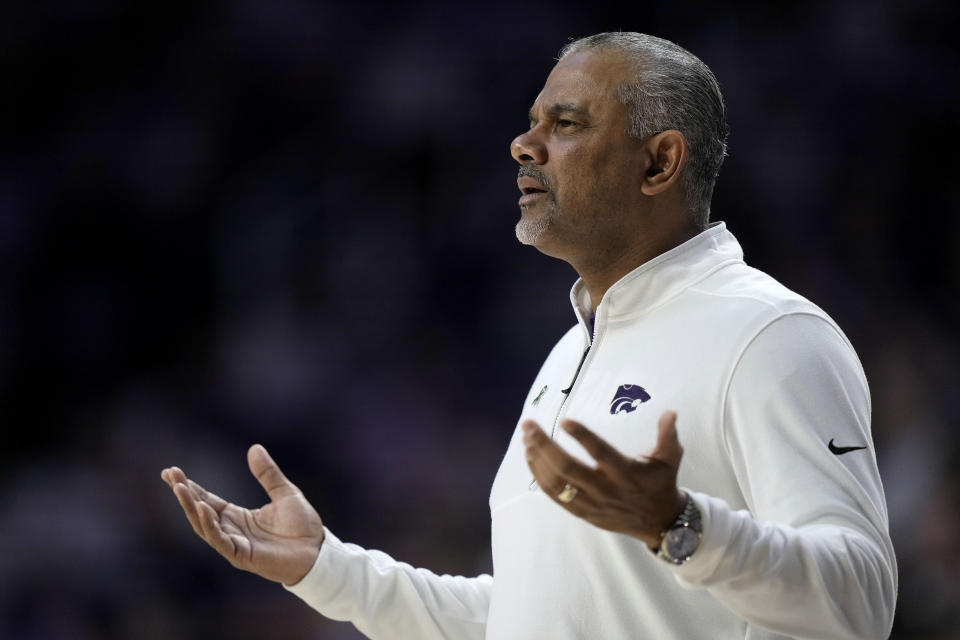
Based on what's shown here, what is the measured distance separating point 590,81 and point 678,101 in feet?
0.66

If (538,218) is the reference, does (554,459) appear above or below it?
below

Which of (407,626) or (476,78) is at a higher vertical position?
→ (476,78)

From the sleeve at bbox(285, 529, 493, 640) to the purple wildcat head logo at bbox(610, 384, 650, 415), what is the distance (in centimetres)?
71

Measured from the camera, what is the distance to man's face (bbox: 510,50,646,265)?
2418 mm

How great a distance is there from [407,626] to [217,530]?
501 mm

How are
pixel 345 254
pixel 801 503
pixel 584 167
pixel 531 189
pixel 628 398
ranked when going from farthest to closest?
pixel 345 254
pixel 531 189
pixel 584 167
pixel 628 398
pixel 801 503

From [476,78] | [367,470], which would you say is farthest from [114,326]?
[476,78]

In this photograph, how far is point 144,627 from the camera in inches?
189

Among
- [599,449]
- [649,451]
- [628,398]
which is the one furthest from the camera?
[628,398]

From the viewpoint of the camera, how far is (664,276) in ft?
7.42

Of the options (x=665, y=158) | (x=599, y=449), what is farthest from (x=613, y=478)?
(x=665, y=158)

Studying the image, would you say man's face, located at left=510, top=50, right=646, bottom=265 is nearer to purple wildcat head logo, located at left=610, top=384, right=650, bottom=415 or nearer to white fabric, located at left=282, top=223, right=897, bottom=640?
white fabric, located at left=282, top=223, right=897, bottom=640

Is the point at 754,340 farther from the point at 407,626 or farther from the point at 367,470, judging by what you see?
the point at 367,470

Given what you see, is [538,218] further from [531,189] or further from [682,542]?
[682,542]
